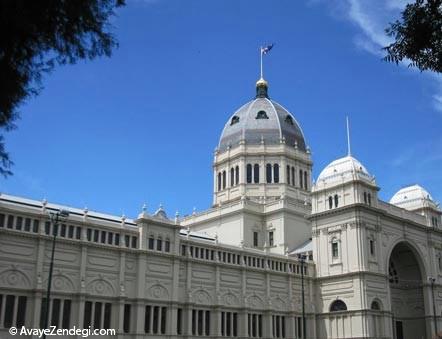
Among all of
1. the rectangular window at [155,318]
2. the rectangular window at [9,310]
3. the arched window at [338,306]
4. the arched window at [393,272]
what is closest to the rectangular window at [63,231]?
the rectangular window at [9,310]

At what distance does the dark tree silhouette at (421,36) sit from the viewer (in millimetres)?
16844

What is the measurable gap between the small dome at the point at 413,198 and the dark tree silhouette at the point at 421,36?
70.7m

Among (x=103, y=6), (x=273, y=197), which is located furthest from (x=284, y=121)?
(x=103, y=6)

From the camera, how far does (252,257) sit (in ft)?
225

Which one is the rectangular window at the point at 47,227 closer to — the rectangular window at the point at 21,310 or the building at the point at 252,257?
the building at the point at 252,257

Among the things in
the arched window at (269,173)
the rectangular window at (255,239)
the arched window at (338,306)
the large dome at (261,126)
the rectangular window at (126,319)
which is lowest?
the rectangular window at (126,319)

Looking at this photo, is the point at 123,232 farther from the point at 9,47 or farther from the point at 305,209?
the point at 9,47

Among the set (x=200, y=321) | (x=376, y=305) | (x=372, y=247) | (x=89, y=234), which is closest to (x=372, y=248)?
(x=372, y=247)

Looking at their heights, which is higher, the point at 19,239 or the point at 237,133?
the point at 237,133

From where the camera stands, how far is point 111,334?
176 ft

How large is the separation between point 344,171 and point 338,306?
16.7 meters

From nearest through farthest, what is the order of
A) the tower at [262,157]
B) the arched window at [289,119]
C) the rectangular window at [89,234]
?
1. the rectangular window at [89,234]
2. the tower at [262,157]
3. the arched window at [289,119]

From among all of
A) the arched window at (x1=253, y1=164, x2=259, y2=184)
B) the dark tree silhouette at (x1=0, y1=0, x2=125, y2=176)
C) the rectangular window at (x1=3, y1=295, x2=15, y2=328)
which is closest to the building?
the rectangular window at (x1=3, y1=295, x2=15, y2=328)

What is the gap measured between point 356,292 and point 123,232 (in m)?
29.2
